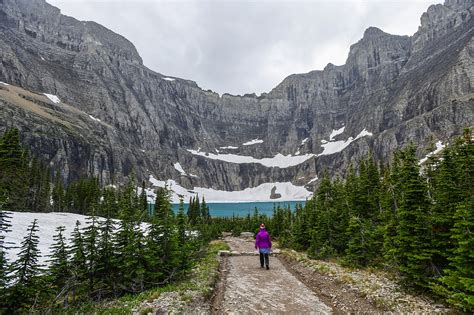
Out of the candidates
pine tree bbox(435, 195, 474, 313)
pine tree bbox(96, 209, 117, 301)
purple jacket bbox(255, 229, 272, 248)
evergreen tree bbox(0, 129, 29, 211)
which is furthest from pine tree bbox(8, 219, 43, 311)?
evergreen tree bbox(0, 129, 29, 211)

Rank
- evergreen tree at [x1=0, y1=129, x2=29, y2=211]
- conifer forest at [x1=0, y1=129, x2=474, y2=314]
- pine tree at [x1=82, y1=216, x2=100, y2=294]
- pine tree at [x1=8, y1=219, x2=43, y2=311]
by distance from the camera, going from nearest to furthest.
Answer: conifer forest at [x1=0, y1=129, x2=474, y2=314]
pine tree at [x1=8, y1=219, x2=43, y2=311]
pine tree at [x1=82, y1=216, x2=100, y2=294]
evergreen tree at [x1=0, y1=129, x2=29, y2=211]

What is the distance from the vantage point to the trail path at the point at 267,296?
35.8 ft

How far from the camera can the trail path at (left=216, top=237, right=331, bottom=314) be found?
10.9m

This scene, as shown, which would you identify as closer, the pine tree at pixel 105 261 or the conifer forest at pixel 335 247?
the conifer forest at pixel 335 247

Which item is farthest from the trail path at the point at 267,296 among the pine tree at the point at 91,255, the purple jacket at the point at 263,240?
the pine tree at the point at 91,255

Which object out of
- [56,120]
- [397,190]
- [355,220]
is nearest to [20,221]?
[355,220]

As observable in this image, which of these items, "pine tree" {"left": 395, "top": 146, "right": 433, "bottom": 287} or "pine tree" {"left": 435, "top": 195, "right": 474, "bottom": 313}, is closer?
"pine tree" {"left": 435, "top": 195, "right": 474, "bottom": 313}

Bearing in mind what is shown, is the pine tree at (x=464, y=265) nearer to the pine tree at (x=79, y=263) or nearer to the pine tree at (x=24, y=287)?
the pine tree at (x=24, y=287)

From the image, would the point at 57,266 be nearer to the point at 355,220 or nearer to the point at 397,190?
A: the point at 355,220

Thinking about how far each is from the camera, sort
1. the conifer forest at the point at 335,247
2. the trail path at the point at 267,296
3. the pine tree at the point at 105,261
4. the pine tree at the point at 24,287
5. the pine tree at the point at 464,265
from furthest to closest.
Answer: the pine tree at the point at 105,261
the pine tree at the point at 24,287
the conifer forest at the point at 335,247
the trail path at the point at 267,296
the pine tree at the point at 464,265

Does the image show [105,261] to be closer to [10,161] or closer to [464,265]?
[464,265]

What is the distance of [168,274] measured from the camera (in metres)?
17.8

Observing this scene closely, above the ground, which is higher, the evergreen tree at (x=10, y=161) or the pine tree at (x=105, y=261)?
the evergreen tree at (x=10, y=161)

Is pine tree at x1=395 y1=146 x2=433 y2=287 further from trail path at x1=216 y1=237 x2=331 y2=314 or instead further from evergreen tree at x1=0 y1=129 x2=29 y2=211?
evergreen tree at x1=0 y1=129 x2=29 y2=211
